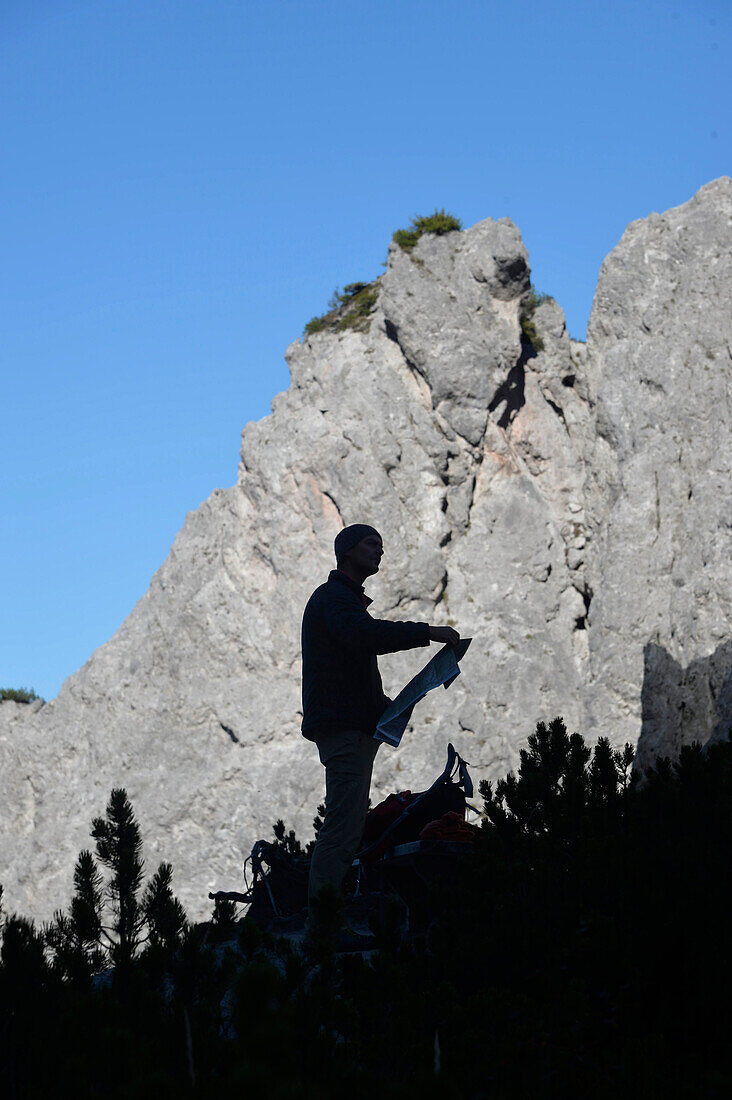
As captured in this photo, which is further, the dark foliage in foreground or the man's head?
the man's head

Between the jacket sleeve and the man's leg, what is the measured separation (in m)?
0.59

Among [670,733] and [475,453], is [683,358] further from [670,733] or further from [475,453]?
[670,733]

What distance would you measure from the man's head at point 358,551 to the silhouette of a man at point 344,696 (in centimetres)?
8

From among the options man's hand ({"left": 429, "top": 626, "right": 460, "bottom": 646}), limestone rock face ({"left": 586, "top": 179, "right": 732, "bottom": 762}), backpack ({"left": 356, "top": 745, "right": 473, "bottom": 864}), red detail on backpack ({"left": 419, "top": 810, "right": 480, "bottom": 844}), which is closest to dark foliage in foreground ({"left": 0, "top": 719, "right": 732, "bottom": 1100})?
red detail on backpack ({"left": 419, "top": 810, "right": 480, "bottom": 844})

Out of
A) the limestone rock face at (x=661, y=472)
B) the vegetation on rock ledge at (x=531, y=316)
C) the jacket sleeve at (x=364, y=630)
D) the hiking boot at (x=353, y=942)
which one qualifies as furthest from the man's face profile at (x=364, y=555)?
the vegetation on rock ledge at (x=531, y=316)

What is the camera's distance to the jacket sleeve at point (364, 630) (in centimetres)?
606

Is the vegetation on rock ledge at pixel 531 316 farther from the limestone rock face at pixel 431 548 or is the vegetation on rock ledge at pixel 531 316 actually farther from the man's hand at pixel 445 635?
the man's hand at pixel 445 635

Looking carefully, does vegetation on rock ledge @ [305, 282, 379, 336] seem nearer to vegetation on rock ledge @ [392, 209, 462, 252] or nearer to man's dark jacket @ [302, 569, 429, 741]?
vegetation on rock ledge @ [392, 209, 462, 252]

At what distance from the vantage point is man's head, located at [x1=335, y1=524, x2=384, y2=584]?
677cm

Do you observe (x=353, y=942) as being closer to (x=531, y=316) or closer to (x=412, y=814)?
(x=412, y=814)

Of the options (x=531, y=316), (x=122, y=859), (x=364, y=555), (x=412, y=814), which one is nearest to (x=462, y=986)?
(x=122, y=859)

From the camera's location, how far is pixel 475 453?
1206 inches

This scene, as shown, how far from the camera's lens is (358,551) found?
6.77 metres

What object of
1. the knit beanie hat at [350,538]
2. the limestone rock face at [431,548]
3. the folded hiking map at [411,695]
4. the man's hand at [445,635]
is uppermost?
the limestone rock face at [431,548]
